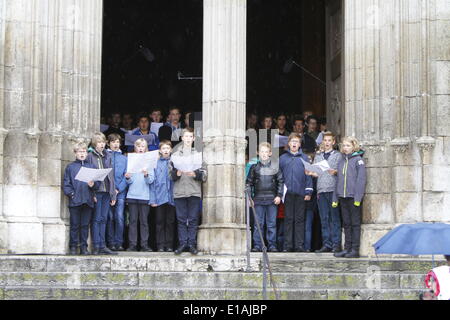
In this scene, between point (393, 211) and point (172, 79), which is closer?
point (393, 211)

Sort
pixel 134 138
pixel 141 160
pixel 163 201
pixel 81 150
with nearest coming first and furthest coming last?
1. pixel 81 150
2. pixel 141 160
3. pixel 163 201
4. pixel 134 138

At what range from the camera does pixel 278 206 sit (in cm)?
1778

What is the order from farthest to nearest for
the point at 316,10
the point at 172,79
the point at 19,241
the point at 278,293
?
the point at 172,79
the point at 316,10
the point at 19,241
the point at 278,293

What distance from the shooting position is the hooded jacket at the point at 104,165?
16.7m

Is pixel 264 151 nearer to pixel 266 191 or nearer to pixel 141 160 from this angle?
pixel 266 191

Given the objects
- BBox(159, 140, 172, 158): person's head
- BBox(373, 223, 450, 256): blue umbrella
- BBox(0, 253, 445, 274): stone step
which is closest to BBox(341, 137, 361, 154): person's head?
BBox(0, 253, 445, 274): stone step

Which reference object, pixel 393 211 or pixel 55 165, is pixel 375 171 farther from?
pixel 55 165

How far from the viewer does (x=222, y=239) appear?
17031 millimetres

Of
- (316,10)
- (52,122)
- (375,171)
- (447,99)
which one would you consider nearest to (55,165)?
(52,122)

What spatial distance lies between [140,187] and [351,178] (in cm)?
309

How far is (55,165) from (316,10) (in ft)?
29.3

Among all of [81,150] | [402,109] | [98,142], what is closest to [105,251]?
[81,150]

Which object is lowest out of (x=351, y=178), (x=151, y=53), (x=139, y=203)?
(x=139, y=203)

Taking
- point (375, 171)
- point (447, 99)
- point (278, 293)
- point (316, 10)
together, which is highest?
point (316, 10)
